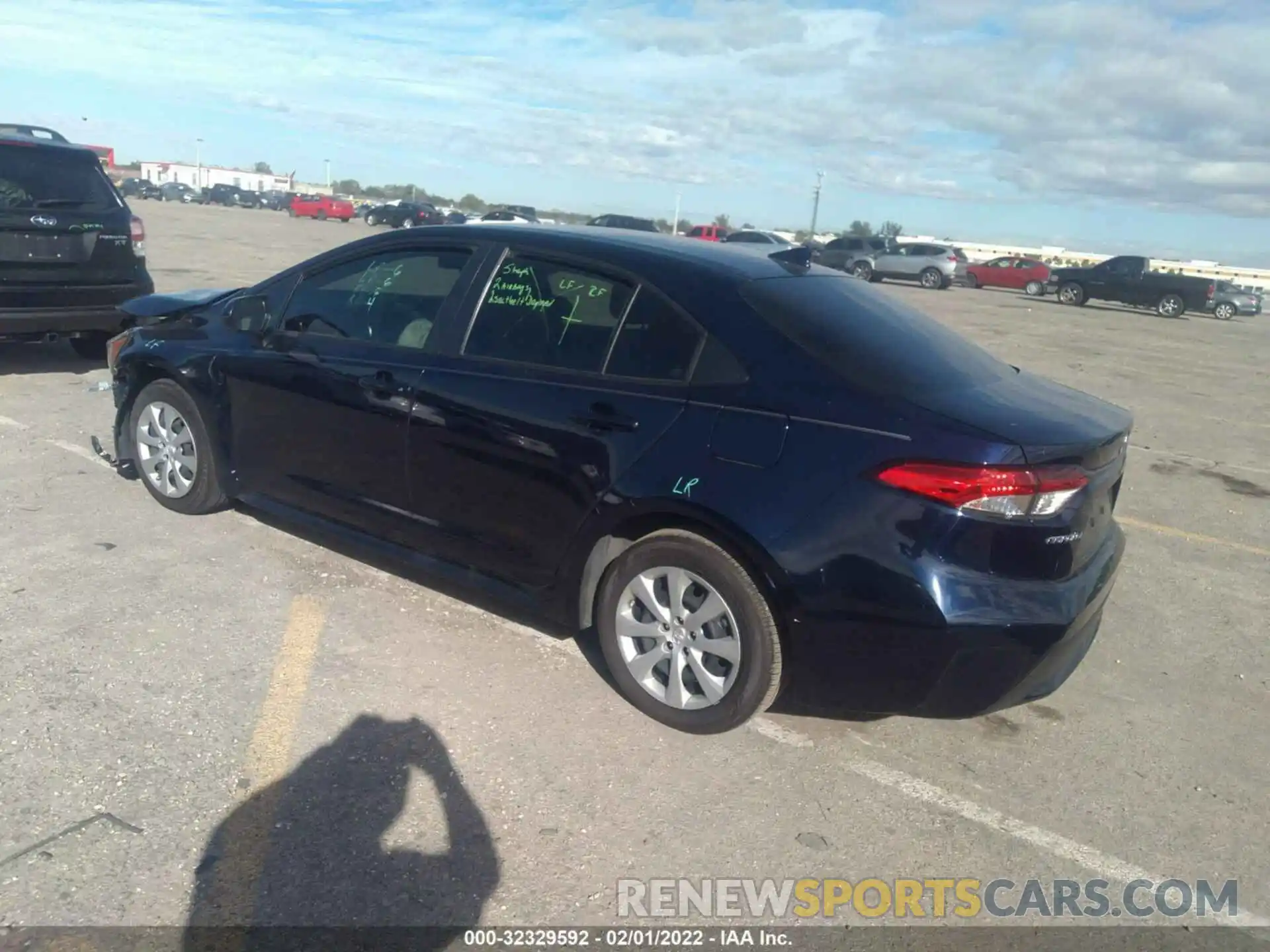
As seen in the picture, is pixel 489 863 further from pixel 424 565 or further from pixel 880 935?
pixel 424 565

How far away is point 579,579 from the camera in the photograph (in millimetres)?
3973

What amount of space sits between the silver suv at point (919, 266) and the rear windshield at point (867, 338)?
34727mm

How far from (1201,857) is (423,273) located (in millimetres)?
→ 3631

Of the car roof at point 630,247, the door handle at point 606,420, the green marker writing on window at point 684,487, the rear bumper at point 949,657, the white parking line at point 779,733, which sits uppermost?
the car roof at point 630,247

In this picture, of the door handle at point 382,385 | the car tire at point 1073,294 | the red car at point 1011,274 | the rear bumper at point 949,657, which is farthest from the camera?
the red car at point 1011,274

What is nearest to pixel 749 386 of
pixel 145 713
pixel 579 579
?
pixel 579 579

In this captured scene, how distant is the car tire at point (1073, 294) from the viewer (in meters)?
33.8

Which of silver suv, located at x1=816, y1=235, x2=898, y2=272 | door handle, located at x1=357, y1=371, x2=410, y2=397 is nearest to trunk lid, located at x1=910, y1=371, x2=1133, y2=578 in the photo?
door handle, located at x1=357, y1=371, x2=410, y2=397

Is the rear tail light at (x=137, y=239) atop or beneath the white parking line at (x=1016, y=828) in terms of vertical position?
atop

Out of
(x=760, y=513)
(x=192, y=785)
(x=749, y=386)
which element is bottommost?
(x=192, y=785)

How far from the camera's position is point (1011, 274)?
39.1m

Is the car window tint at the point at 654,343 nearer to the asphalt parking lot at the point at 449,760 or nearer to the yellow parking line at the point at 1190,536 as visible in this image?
the asphalt parking lot at the point at 449,760

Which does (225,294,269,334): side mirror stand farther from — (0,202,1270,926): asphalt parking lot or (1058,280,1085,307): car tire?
(1058,280,1085,307): car tire

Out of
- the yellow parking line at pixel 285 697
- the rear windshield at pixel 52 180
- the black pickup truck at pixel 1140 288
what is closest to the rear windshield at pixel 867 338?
the yellow parking line at pixel 285 697
